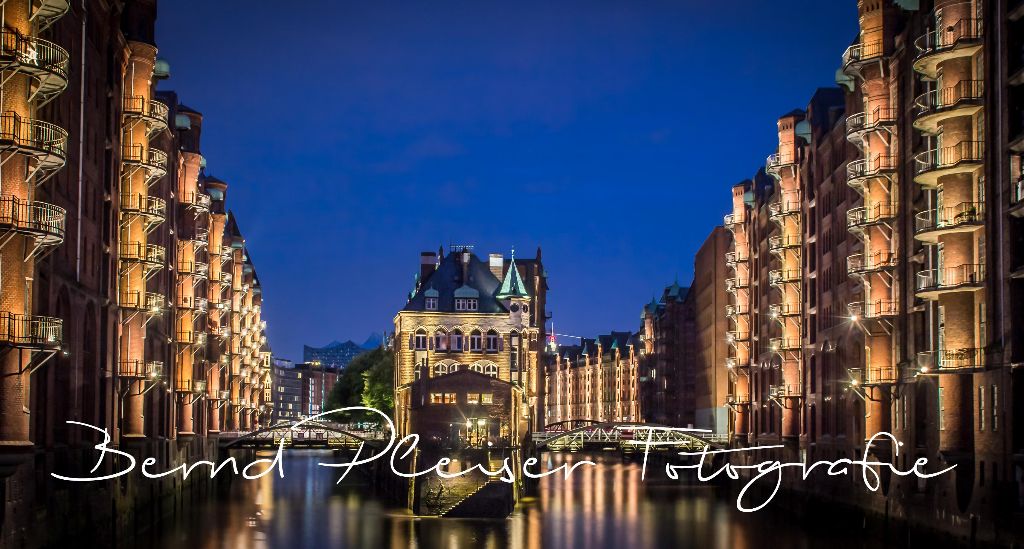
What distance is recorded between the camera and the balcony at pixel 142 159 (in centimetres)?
7388

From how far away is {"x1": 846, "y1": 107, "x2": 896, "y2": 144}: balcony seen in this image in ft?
240

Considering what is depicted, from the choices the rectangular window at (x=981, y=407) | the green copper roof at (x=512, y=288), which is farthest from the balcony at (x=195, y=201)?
the rectangular window at (x=981, y=407)

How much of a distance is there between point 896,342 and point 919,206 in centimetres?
808

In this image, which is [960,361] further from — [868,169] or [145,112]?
[145,112]

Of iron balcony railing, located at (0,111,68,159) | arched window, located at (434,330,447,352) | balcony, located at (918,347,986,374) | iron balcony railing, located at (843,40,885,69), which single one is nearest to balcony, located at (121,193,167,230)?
iron balcony railing, located at (0,111,68,159)

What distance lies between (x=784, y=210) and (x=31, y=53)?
211ft

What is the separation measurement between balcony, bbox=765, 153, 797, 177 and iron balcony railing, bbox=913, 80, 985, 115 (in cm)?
3733

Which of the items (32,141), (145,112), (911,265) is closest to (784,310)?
(911,265)

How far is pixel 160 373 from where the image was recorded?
79938 mm

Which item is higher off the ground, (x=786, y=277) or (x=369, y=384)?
(x=786, y=277)

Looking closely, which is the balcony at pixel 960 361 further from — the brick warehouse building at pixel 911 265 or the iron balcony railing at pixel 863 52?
the iron balcony railing at pixel 863 52

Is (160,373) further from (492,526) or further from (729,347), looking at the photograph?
(729,347)

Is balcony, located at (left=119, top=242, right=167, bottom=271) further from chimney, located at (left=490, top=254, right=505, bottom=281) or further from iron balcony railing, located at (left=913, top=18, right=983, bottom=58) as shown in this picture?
chimney, located at (left=490, top=254, right=505, bottom=281)

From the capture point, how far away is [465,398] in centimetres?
10638
